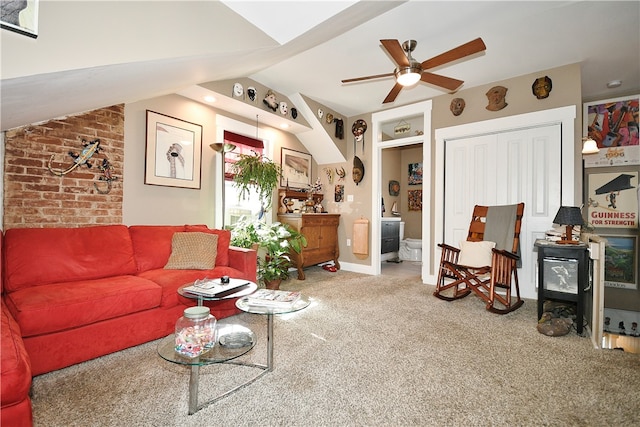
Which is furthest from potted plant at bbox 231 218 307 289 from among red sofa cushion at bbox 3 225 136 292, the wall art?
the wall art

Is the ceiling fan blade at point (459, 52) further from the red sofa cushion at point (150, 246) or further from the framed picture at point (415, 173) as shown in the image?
the framed picture at point (415, 173)

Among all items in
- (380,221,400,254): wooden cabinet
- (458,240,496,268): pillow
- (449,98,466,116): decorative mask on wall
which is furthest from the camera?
(380,221,400,254): wooden cabinet

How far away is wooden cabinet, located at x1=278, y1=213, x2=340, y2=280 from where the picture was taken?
427 cm

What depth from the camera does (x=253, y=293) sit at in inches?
76.2

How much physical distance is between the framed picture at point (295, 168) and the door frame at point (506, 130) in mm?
2117

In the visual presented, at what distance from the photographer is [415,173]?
6.76 meters

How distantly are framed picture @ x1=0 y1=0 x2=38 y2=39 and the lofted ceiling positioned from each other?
0.09ft

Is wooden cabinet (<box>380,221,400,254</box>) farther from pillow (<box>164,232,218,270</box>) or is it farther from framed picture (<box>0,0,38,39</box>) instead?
framed picture (<box>0,0,38,39</box>)

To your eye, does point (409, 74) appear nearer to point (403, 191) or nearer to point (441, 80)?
point (441, 80)

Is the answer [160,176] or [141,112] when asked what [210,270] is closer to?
[160,176]

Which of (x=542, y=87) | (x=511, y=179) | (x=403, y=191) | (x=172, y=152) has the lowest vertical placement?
(x=511, y=179)

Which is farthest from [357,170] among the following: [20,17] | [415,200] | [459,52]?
[20,17]

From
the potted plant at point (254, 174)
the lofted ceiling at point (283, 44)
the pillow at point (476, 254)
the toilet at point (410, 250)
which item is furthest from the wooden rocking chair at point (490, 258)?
the toilet at point (410, 250)

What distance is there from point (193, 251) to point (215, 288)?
38.7 inches
